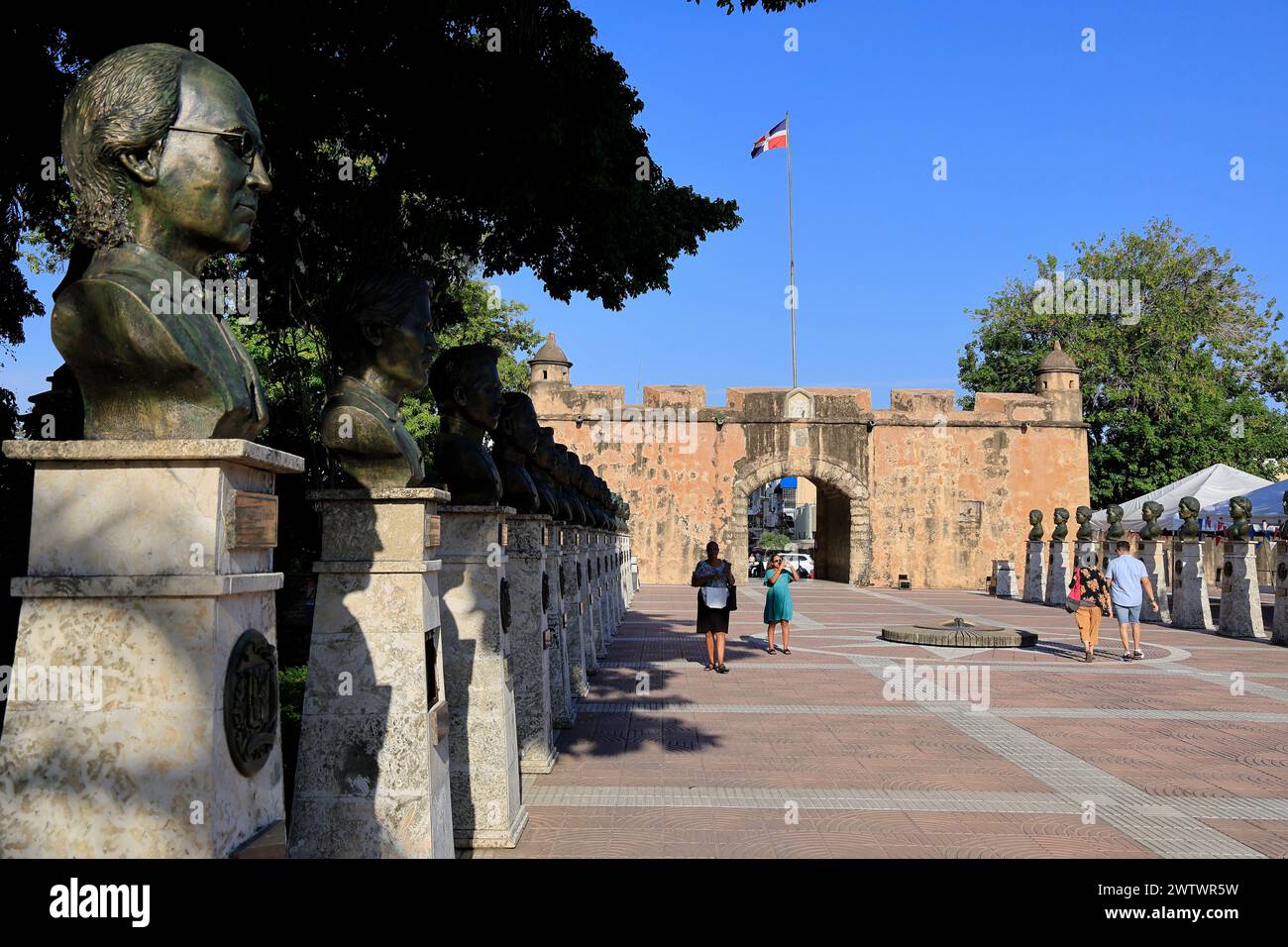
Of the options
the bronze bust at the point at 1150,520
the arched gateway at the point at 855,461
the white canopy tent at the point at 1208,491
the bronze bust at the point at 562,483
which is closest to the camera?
the bronze bust at the point at 562,483

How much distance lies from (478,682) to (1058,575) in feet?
66.0

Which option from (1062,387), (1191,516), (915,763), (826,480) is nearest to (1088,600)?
(1191,516)

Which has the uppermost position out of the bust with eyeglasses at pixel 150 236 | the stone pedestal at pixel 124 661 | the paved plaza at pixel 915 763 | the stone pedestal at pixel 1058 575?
the bust with eyeglasses at pixel 150 236

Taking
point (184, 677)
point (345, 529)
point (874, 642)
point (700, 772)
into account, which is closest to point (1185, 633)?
point (874, 642)

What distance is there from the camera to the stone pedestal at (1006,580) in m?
24.6

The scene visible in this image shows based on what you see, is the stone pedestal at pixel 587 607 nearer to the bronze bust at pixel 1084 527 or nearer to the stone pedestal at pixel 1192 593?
the stone pedestal at pixel 1192 593

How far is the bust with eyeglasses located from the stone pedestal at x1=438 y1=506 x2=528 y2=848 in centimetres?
Result: 242

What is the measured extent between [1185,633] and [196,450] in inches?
655

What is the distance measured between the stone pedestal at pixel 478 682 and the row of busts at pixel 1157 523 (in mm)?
14035

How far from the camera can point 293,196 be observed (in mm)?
7816

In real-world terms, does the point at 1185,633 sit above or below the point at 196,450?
below

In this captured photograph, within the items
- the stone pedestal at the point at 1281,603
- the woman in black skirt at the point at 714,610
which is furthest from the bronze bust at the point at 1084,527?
the woman in black skirt at the point at 714,610
